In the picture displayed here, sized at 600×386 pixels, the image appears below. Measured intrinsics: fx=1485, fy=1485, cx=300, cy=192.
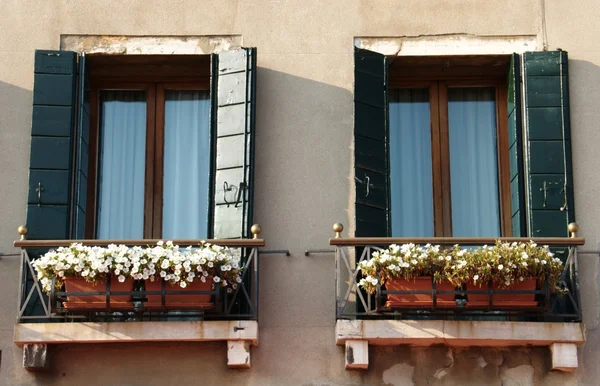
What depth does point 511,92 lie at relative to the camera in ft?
41.3

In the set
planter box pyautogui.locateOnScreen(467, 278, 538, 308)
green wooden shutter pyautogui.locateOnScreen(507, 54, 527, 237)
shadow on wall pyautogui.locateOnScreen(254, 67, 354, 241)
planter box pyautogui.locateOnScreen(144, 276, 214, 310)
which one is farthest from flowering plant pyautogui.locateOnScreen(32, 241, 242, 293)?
green wooden shutter pyautogui.locateOnScreen(507, 54, 527, 237)

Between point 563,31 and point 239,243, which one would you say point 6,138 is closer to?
point 239,243

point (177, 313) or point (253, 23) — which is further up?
point (253, 23)

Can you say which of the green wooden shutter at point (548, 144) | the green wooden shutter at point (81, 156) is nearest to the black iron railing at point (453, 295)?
the green wooden shutter at point (548, 144)

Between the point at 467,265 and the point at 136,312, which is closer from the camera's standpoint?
the point at 467,265

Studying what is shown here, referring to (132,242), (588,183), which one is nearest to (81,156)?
(132,242)

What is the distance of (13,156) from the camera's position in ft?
40.3

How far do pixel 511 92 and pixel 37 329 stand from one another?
4410 millimetres

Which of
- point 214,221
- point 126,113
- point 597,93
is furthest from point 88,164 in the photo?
point 597,93

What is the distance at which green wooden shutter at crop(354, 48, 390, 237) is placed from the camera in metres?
12.0

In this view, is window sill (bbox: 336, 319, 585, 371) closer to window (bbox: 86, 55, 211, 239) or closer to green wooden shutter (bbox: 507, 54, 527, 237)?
green wooden shutter (bbox: 507, 54, 527, 237)

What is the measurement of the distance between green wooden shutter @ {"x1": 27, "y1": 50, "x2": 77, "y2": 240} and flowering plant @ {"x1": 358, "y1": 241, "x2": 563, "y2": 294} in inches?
101

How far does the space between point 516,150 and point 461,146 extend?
0.70 meters

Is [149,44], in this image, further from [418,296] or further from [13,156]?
[418,296]
